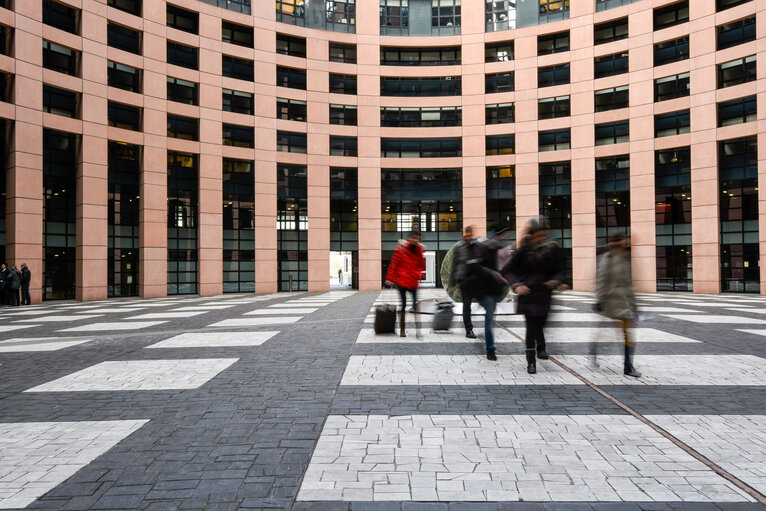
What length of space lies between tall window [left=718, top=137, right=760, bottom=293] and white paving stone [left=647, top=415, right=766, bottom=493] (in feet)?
93.9

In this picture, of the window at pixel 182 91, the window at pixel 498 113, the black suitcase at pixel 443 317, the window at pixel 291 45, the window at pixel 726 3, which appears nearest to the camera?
the black suitcase at pixel 443 317

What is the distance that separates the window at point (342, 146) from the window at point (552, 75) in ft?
45.9

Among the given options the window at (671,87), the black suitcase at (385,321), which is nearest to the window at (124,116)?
the black suitcase at (385,321)

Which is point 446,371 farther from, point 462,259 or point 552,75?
point 552,75

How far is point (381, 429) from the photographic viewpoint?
401 centimetres

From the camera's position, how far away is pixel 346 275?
143 feet

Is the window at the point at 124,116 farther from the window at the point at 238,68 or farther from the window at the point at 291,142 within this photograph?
the window at the point at 291,142

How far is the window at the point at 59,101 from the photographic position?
926 inches

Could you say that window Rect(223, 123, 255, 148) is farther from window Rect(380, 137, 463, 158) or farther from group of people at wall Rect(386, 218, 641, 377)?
group of people at wall Rect(386, 218, 641, 377)

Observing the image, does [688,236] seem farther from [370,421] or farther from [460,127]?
[370,421]

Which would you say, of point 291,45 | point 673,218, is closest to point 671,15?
point 673,218

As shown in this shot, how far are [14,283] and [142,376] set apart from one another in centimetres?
1907

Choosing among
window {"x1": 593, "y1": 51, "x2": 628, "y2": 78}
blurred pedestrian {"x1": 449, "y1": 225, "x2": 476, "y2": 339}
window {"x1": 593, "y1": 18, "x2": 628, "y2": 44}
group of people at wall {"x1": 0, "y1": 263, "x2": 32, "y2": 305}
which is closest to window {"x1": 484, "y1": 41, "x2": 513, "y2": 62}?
window {"x1": 593, "y1": 18, "x2": 628, "y2": 44}

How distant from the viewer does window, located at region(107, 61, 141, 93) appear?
2559cm
